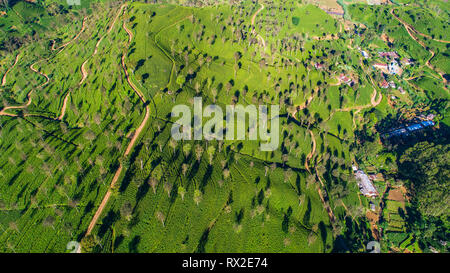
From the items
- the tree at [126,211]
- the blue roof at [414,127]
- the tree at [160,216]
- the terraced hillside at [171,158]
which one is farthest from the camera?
the blue roof at [414,127]

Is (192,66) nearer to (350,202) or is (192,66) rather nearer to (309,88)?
(309,88)

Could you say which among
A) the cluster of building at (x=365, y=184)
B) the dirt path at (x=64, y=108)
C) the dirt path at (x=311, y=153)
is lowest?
the cluster of building at (x=365, y=184)

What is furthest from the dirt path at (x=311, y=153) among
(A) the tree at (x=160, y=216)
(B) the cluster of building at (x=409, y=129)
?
(A) the tree at (x=160, y=216)

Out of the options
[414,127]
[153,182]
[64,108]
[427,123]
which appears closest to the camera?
[153,182]

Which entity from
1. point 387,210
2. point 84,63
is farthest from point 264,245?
point 84,63

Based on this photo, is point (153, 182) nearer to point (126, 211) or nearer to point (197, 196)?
point (126, 211)

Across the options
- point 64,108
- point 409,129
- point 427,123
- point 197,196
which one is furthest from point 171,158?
point 427,123

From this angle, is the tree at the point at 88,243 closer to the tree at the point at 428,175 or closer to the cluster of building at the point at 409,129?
the tree at the point at 428,175

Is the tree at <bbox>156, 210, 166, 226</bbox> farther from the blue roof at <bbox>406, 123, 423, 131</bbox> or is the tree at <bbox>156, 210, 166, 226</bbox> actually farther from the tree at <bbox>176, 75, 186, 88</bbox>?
the blue roof at <bbox>406, 123, 423, 131</bbox>

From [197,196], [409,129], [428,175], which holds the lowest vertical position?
[409,129]

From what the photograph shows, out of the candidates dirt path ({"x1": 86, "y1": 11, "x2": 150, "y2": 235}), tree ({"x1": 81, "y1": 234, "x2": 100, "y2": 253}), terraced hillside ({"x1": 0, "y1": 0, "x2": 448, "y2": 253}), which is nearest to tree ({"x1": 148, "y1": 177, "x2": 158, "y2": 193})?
terraced hillside ({"x1": 0, "y1": 0, "x2": 448, "y2": 253})

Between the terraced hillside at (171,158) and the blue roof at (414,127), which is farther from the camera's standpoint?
the blue roof at (414,127)
